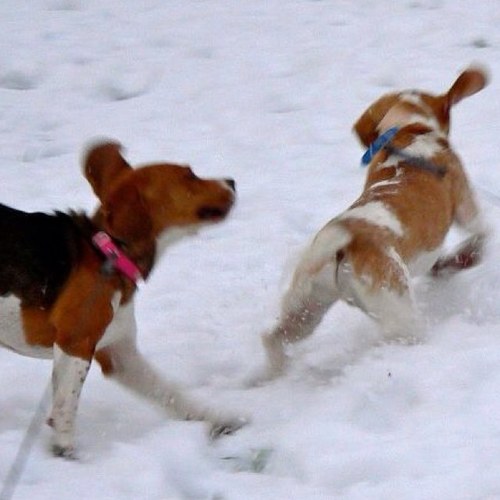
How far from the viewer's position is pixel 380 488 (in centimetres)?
371

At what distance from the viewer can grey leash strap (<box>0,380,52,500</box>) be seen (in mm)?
3820

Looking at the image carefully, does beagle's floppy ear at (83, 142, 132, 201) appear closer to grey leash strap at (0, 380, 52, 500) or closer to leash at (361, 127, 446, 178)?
grey leash strap at (0, 380, 52, 500)

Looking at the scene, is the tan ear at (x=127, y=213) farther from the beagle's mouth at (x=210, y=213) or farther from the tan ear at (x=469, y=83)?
the tan ear at (x=469, y=83)

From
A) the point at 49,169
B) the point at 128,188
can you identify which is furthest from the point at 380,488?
the point at 49,169

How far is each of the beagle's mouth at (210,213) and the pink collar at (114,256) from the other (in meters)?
0.34

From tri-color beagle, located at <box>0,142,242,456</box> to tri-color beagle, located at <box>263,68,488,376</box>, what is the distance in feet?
1.74

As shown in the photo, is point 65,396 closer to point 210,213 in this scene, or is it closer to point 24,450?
point 24,450

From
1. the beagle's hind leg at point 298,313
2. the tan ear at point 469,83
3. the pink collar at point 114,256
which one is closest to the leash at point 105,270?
the pink collar at point 114,256

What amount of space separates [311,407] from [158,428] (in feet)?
1.98

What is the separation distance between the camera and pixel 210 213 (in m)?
4.41

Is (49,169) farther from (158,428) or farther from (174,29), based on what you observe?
(158,428)

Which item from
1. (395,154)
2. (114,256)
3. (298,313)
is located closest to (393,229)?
(298,313)

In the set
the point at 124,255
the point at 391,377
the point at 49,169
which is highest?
the point at 124,255

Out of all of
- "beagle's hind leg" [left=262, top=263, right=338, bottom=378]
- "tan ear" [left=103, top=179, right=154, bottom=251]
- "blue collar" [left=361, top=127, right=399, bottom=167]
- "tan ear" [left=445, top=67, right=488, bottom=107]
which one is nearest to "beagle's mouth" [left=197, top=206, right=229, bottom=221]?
"tan ear" [left=103, top=179, right=154, bottom=251]
